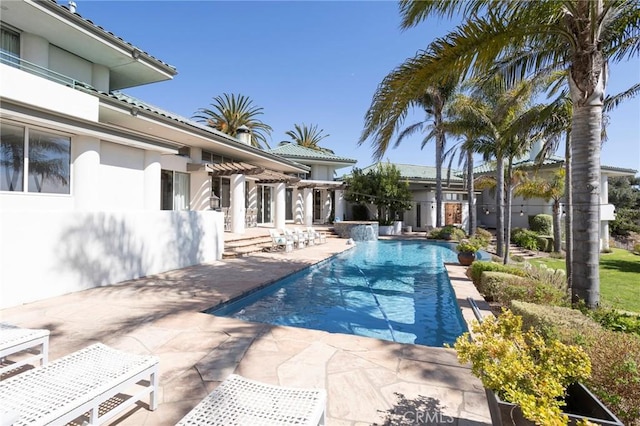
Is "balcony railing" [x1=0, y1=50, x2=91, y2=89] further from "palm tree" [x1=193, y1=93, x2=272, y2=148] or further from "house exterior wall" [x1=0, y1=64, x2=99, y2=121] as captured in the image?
"palm tree" [x1=193, y1=93, x2=272, y2=148]

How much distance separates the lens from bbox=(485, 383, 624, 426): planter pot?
243 centimetres

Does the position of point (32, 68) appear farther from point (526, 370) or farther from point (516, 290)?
point (516, 290)

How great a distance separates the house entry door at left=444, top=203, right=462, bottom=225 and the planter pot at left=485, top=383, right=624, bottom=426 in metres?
33.9

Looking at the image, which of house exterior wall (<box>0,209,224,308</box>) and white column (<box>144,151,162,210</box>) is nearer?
house exterior wall (<box>0,209,224,308</box>)

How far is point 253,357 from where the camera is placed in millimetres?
4707

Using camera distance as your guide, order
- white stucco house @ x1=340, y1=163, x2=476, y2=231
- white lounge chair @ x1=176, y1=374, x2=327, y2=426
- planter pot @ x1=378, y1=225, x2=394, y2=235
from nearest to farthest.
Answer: white lounge chair @ x1=176, y1=374, x2=327, y2=426 < planter pot @ x1=378, y1=225, x2=394, y2=235 < white stucco house @ x1=340, y1=163, x2=476, y2=231

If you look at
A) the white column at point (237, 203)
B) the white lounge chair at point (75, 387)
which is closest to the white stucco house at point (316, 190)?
the white column at point (237, 203)

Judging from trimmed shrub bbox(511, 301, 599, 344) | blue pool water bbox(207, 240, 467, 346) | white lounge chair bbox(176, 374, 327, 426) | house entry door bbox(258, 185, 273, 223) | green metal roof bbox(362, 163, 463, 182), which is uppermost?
green metal roof bbox(362, 163, 463, 182)

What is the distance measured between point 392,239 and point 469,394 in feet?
76.1

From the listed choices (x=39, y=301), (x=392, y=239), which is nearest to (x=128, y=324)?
(x=39, y=301)

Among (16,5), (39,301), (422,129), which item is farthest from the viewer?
(422,129)

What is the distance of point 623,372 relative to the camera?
9.87 feet

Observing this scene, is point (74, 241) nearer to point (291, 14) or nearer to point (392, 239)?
point (291, 14)

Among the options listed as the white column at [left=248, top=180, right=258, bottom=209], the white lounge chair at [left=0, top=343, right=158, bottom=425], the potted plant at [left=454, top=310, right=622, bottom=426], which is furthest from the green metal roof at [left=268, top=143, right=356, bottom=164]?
the potted plant at [left=454, top=310, right=622, bottom=426]
